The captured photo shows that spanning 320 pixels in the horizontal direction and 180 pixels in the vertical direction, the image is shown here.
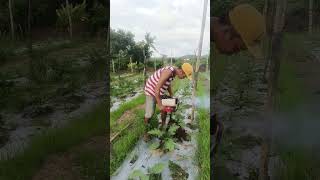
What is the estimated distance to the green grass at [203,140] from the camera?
140 inches

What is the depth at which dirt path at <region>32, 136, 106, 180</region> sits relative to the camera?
12.0 feet

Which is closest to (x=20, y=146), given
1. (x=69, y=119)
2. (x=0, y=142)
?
(x=0, y=142)

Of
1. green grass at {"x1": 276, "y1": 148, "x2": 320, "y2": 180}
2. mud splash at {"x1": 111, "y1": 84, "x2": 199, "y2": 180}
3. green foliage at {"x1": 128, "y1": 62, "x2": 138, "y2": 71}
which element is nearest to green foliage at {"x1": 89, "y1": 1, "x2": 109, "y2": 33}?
green foliage at {"x1": 128, "y1": 62, "x2": 138, "y2": 71}

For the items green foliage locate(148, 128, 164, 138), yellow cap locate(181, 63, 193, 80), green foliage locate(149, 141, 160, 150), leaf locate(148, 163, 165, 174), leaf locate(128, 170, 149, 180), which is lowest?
leaf locate(128, 170, 149, 180)

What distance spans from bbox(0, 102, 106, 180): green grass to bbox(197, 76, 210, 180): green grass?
0.78 meters

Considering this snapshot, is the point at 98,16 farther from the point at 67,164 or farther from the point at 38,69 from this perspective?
the point at 67,164

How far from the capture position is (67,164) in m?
3.71

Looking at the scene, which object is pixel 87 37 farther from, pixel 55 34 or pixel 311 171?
pixel 311 171

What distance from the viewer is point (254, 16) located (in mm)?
3604

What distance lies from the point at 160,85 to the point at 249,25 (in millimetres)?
849

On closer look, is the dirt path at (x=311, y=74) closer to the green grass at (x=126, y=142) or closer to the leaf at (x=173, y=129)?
the leaf at (x=173, y=129)

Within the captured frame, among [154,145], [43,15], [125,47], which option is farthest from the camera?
[43,15]

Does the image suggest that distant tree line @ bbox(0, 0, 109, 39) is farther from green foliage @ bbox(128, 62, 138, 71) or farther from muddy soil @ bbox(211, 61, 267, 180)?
muddy soil @ bbox(211, 61, 267, 180)

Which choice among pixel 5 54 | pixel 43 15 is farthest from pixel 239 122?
pixel 5 54
